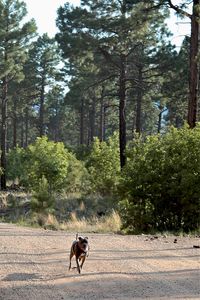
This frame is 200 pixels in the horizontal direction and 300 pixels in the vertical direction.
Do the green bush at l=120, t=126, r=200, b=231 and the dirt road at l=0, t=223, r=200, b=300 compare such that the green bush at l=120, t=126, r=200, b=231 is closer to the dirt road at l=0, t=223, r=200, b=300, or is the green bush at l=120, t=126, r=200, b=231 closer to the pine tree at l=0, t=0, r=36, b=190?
the dirt road at l=0, t=223, r=200, b=300

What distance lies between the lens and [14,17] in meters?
37.2

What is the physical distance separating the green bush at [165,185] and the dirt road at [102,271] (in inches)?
99.2

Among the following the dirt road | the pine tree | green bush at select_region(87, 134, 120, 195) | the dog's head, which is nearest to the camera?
the dirt road

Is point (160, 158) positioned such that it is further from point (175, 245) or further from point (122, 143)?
point (122, 143)

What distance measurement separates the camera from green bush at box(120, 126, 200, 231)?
41.0 feet

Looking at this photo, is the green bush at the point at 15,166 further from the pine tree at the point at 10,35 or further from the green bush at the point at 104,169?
the green bush at the point at 104,169

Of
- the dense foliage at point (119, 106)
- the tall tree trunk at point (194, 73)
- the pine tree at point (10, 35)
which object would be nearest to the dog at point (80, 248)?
the dense foliage at point (119, 106)

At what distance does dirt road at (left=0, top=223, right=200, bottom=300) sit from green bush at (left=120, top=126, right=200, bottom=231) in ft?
8.26

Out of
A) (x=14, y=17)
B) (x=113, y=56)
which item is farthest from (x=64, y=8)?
(x=14, y=17)

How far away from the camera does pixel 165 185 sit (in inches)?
499

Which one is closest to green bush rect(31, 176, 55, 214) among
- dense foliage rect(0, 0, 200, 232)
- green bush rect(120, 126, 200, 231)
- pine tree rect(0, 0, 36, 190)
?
dense foliage rect(0, 0, 200, 232)

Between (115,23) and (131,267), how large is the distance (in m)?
19.6

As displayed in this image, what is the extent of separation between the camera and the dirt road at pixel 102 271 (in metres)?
6.08

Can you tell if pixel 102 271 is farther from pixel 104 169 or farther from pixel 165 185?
pixel 104 169
